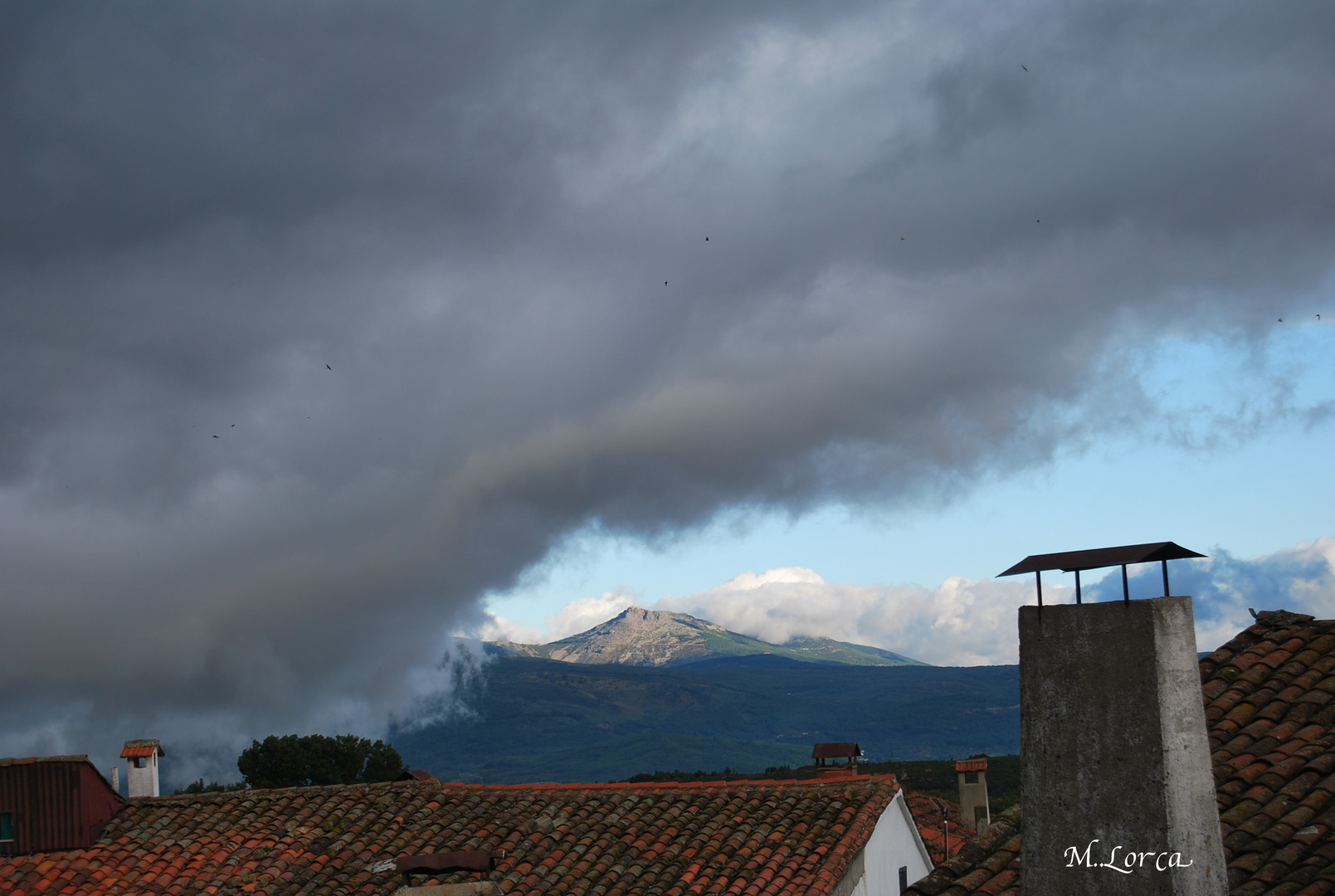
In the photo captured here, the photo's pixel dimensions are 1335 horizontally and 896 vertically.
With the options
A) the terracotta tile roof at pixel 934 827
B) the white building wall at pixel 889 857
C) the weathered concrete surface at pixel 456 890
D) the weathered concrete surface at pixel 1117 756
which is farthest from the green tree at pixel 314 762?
the weathered concrete surface at pixel 1117 756

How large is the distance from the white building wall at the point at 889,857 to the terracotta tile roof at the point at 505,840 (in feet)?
2.10

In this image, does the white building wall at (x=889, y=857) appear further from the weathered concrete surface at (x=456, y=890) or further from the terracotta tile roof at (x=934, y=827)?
the weathered concrete surface at (x=456, y=890)

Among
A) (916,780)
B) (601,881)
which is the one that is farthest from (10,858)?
(916,780)

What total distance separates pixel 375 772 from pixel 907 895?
71132 millimetres

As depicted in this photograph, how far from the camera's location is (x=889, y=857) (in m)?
20.1

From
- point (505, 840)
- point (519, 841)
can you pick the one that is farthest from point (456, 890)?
point (505, 840)

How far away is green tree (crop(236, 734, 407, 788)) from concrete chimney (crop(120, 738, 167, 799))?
160 feet

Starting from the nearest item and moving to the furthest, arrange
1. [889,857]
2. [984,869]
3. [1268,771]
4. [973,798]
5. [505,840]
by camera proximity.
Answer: [1268,771] < [984,869] < [505,840] < [889,857] < [973,798]

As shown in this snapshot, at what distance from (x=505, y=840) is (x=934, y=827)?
44.9 ft

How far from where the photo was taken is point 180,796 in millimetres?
23297

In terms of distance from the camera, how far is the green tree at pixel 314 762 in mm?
72562
